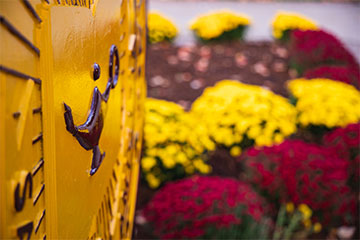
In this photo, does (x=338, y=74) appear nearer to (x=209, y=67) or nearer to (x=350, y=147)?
(x=209, y=67)

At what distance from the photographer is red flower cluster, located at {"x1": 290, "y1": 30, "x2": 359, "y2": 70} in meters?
4.52

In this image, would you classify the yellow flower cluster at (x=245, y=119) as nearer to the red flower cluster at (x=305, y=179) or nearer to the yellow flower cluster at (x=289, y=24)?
the red flower cluster at (x=305, y=179)

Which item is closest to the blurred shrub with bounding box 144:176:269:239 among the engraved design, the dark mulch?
the engraved design

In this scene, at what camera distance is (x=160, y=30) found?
5.79 m

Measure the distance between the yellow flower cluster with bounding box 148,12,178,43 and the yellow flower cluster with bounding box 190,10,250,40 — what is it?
0.97 ft

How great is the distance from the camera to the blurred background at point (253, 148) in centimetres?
198

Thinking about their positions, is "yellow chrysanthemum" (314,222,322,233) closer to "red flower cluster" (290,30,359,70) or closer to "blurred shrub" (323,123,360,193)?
"blurred shrub" (323,123,360,193)

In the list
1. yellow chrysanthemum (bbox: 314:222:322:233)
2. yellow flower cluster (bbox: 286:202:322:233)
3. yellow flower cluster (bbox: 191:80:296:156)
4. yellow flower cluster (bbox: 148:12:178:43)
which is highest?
yellow flower cluster (bbox: 148:12:178:43)

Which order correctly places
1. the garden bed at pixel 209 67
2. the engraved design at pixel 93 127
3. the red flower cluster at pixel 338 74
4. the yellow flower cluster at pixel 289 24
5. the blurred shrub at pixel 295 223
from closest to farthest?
1. the engraved design at pixel 93 127
2. the blurred shrub at pixel 295 223
3. the red flower cluster at pixel 338 74
4. the garden bed at pixel 209 67
5. the yellow flower cluster at pixel 289 24

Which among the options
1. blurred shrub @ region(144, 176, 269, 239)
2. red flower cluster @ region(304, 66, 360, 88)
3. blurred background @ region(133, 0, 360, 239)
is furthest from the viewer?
red flower cluster @ region(304, 66, 360, 88)

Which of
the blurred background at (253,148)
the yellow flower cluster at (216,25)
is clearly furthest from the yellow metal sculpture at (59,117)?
the yellow flower cluster at (216,25)

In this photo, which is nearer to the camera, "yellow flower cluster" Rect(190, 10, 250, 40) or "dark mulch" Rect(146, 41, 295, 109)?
"dark mulch" Rect(146, 41, 295, 109)

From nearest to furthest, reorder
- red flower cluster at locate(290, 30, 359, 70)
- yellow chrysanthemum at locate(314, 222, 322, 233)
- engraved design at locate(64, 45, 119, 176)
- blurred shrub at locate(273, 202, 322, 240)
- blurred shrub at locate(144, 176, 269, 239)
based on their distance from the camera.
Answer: engraved design at locate(64, 45, 119, 176) → blurred shrub at locate(144, 176, 269, 239) → blurred shrub at locate(273, 202, 322, 240) → yellow chrysanthemum at locate(314, 222, 322, 233) → red flower cluster at locate(290, 30, 359, 70)

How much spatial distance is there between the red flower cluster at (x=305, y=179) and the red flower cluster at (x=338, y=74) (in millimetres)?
1696
